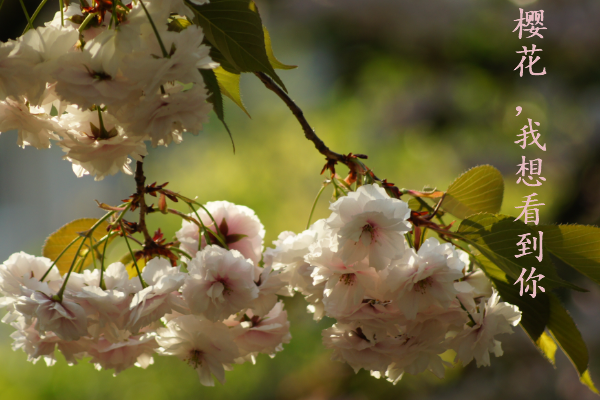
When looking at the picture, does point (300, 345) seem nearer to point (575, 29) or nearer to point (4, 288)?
point (575, 29)

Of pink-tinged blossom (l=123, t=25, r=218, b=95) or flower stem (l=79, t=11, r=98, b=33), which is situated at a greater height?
flower stem (l=79, t=11, r=98, b=33)

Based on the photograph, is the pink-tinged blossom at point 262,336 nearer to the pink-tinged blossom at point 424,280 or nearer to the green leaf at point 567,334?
the pink-tinged blossom at point 424,280

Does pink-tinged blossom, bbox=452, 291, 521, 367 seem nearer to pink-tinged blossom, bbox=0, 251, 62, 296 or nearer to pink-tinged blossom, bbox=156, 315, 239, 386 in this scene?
pink-tinged blossom, bbox=156, 315, 239, 386

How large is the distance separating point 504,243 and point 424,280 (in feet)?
0.25

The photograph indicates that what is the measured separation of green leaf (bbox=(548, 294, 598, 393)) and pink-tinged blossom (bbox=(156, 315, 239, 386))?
0.95ft

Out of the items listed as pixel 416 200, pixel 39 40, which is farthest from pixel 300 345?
pixel 39 40

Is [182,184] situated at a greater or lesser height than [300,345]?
greater

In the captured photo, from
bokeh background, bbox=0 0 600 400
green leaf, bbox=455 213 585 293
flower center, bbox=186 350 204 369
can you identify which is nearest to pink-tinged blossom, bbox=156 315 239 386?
flower center, bbox=186 350 204 369

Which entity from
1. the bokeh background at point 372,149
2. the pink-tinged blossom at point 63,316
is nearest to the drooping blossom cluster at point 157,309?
the pink-tinged blossom at point 63,316

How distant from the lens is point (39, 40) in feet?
0.95

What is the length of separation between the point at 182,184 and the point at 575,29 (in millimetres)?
3104

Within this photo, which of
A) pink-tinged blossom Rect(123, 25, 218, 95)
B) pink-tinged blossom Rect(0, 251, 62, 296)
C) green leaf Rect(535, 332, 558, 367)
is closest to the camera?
pink-tinged blossom Rect(123, 25, 218, 95)

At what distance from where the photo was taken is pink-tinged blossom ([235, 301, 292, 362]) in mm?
410

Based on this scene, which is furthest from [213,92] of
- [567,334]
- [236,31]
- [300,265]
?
[567,334]
